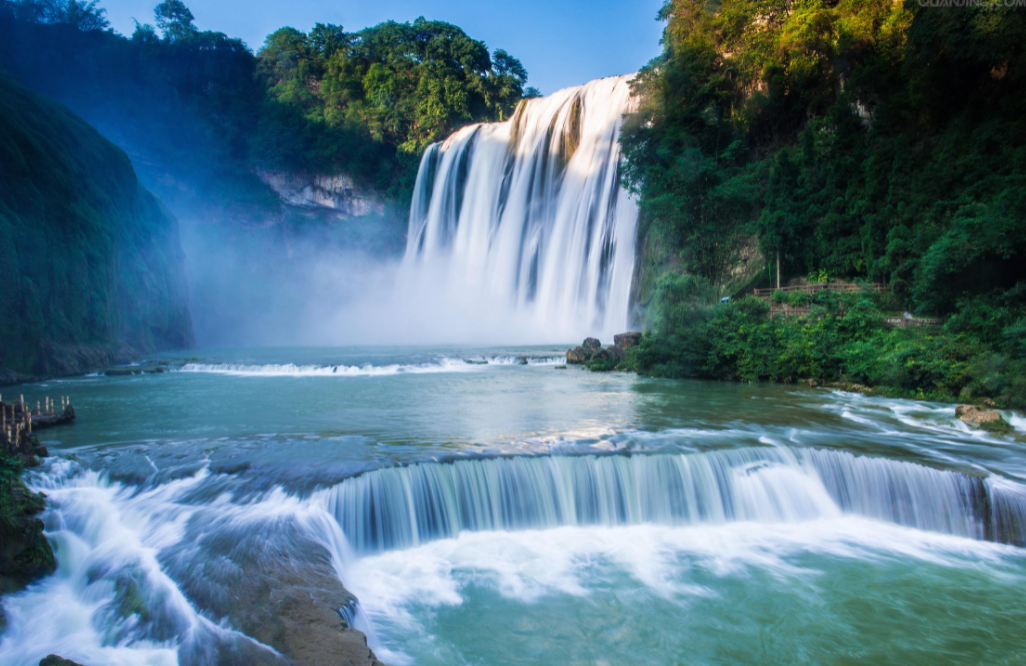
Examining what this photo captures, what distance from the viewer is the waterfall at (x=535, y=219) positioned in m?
28.9

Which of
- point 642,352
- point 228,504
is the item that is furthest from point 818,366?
point 228,504

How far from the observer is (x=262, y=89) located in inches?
1948

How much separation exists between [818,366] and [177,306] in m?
28.6

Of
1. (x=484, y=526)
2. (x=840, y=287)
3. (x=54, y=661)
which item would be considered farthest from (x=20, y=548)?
(x=840, y=287)

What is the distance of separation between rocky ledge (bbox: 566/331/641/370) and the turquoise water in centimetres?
782

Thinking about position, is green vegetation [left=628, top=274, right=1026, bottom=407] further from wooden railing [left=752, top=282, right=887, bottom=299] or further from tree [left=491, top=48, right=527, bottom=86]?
tree [left=491, top=48, right=527, bottom=86]

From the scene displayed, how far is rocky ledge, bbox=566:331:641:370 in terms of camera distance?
18.8 metres

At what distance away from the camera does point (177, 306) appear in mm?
29766

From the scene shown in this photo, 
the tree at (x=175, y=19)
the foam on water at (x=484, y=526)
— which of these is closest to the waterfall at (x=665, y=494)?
the foam on water at (x=484, y=526)

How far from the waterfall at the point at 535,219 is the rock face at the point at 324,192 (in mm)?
6610

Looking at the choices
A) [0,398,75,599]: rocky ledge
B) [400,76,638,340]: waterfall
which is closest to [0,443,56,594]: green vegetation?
[0,398,75,599]: rocky ledge

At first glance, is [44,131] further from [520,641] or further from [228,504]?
[520,641]

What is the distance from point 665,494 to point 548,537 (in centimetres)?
166

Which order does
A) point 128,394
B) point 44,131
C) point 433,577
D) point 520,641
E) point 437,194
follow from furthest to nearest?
point 437,194
point 44,131
point 128,394
point 433,577
point 520,641
